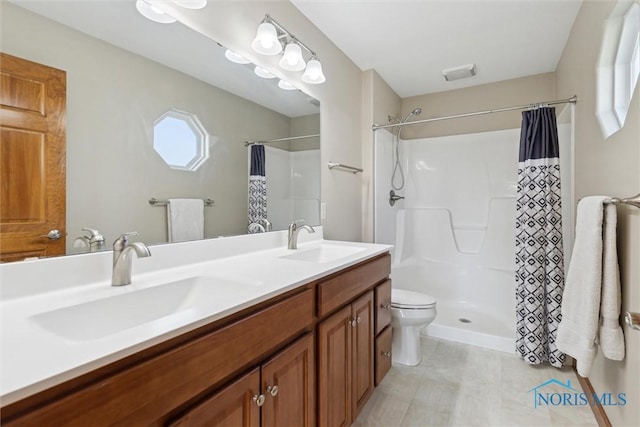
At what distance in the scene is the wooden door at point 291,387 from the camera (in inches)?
36.7

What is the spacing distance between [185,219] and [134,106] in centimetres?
46

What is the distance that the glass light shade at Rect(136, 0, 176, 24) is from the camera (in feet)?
3.77

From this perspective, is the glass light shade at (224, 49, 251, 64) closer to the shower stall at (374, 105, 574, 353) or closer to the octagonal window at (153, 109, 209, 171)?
the octagonal window at (153, 109, 209, 171)

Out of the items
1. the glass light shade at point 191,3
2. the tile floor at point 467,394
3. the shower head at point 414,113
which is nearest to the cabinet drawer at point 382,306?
the tile floor at point 467,394

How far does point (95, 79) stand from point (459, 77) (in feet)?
9.58

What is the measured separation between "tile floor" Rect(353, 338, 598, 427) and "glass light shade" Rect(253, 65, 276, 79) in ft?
6.20

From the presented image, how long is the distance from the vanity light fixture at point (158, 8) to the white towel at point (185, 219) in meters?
0.70

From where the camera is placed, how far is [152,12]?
3.87 feet

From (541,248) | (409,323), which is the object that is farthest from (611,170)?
(409,323)

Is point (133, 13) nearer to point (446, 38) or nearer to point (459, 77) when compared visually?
point (446, 38)

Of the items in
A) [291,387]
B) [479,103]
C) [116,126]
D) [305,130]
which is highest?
[479,103]

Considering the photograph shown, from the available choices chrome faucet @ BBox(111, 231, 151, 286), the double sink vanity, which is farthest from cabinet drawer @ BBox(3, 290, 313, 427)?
chrome faucet @ BBox(111, 231, 151, 286)

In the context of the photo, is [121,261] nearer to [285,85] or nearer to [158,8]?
[158,8]

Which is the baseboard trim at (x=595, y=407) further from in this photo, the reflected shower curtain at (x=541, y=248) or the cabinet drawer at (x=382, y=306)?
the cabinet drawer at (x=382, y=306)
